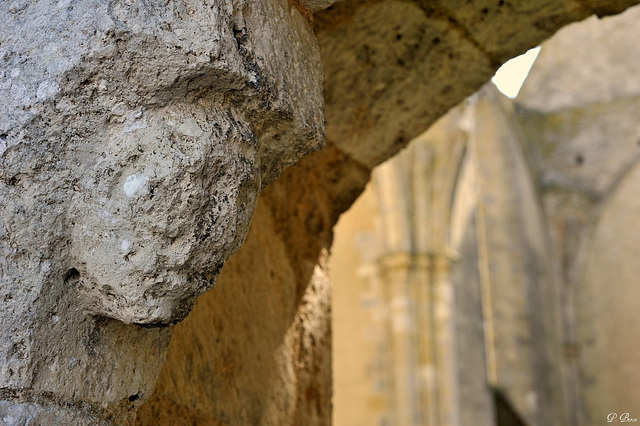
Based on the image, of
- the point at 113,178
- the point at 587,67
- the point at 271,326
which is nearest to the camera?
the point at 113,178

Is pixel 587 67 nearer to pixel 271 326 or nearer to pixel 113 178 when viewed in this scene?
pixel 271 326

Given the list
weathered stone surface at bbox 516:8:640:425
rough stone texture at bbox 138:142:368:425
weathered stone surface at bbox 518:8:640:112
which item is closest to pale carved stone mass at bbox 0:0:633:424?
rough stone texture at bbox 138:142:368:425

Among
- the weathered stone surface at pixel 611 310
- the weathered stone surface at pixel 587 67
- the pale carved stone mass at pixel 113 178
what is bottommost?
the pale carved stone mass at pixel 113 178

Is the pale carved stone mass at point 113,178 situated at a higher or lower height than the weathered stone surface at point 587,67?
lower

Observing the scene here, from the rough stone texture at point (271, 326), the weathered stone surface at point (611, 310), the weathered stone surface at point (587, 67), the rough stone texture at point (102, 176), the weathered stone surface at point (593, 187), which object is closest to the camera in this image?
the rough stone texture at point (102, 176)

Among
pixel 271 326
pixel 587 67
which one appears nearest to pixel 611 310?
pixel 587 67

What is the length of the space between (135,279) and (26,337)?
12 cm

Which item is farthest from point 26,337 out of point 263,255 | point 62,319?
point 263,255

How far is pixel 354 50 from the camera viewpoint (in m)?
1.79

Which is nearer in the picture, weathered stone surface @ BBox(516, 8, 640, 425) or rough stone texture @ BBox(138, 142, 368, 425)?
rough stone texture @ BBox(138, 142, 368, 425)

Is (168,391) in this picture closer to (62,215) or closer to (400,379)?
(62,215)

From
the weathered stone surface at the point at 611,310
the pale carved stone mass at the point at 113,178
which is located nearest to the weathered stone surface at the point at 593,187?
the weathered stone surface at the point at 611,310

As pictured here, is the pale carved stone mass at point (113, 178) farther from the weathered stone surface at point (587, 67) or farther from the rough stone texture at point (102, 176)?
the weathered stone surface at point (587, 67)

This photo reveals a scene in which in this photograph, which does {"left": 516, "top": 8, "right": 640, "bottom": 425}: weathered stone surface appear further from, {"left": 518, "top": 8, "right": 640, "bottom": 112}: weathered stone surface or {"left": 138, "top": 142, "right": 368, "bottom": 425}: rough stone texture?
{"left": 138, "top": 142, "right": 368, "bottom": 425}: rough stone texture
